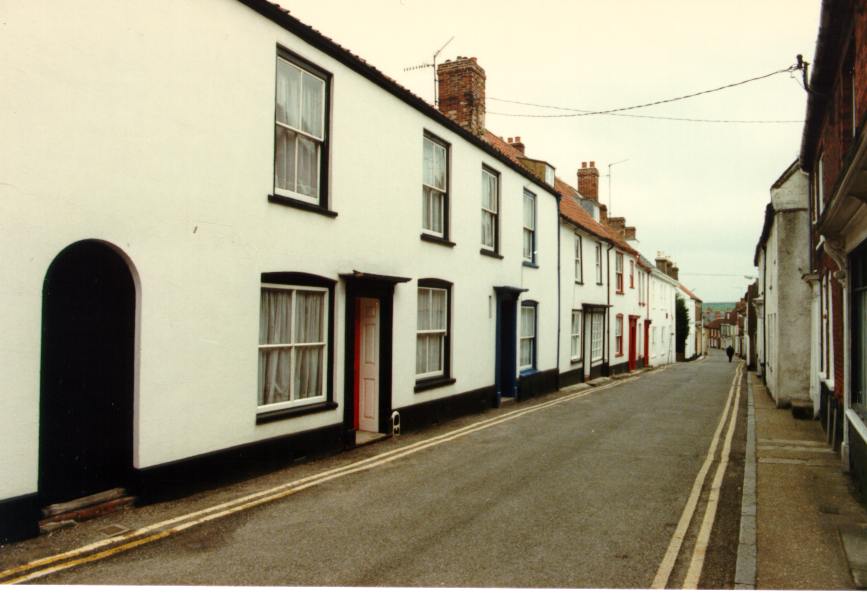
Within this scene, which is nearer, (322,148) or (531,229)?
(322,148)

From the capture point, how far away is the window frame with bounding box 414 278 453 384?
12.2m

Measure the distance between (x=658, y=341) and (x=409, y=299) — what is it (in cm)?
3361

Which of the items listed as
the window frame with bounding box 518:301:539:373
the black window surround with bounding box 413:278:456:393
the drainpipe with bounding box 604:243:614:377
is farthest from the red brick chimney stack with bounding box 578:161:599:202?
the black window surround with bounding box 413:278:456:393

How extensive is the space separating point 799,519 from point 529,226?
12.3 m

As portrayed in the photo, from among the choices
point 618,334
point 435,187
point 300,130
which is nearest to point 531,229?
point 435,187

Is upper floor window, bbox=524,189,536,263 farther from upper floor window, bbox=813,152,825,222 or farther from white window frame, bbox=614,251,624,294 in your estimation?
white window frame, bbox=614,251,624,294

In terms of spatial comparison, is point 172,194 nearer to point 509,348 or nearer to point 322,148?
point 322,148

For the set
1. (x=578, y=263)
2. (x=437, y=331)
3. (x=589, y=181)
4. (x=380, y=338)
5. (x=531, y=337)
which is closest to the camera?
(x=380, y=338)

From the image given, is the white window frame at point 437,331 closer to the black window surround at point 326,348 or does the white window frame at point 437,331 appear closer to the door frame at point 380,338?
the door frame at point 380,338

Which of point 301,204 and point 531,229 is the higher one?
point 531,229

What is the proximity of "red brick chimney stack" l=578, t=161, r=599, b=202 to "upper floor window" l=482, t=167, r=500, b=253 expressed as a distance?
1753cm

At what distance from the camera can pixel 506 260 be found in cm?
1616

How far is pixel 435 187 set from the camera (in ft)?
42.2

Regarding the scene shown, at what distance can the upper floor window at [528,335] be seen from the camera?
57.6 feet
